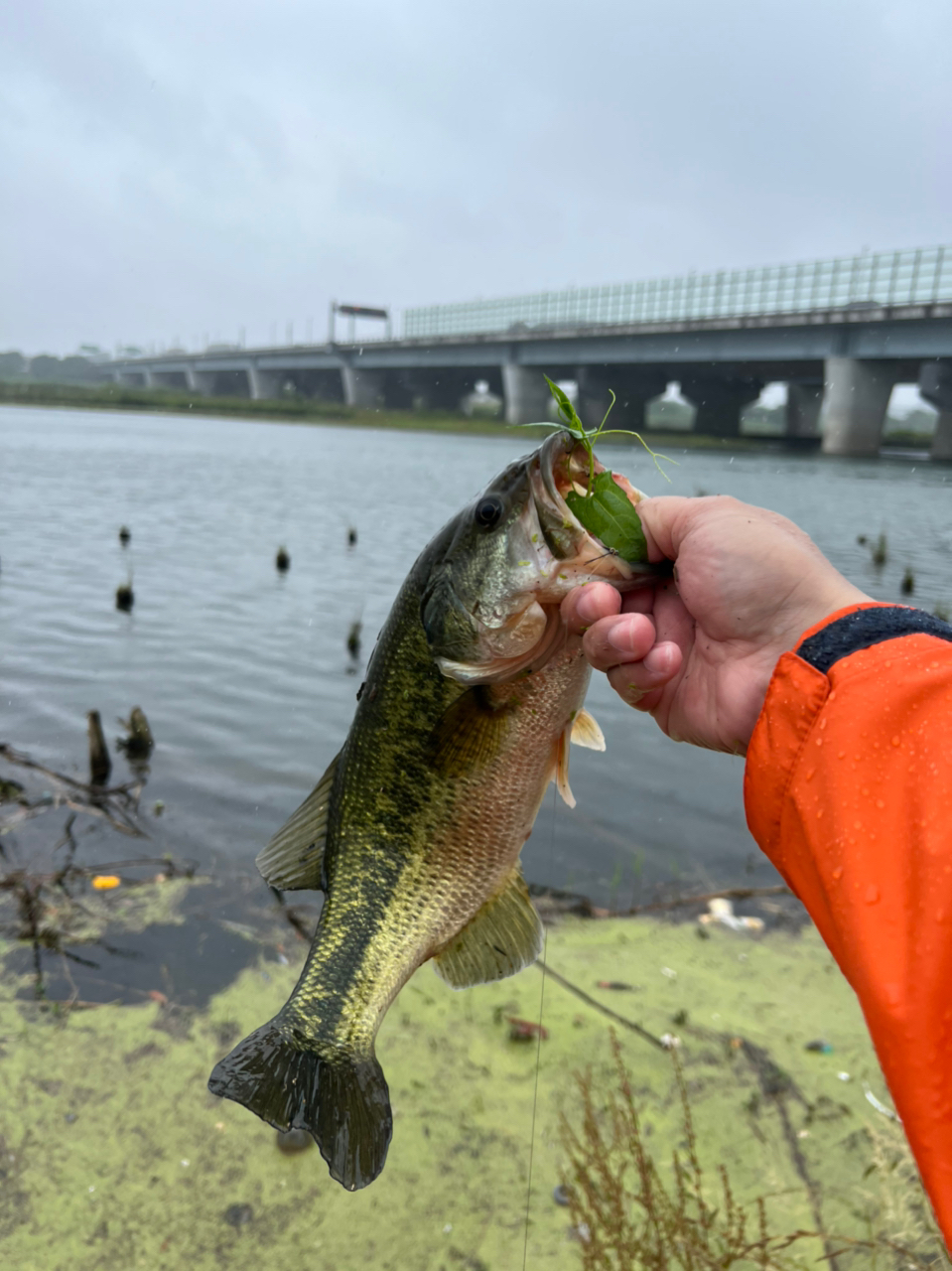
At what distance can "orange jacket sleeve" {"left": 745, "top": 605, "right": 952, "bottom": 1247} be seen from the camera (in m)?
1.28

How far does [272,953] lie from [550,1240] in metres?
2.41

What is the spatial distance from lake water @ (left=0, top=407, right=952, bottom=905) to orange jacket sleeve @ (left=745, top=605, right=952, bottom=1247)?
2.98 m

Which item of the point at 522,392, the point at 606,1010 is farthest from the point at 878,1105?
the point at 522,392

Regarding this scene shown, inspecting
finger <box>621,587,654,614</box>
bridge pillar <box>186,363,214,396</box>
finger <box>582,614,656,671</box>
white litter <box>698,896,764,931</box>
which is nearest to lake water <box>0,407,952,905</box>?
white litter <box>698,896,764,931</box>

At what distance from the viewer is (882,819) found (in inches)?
58.7

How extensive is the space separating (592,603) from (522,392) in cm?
2067

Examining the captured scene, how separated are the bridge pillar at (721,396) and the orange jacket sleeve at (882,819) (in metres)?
24.1

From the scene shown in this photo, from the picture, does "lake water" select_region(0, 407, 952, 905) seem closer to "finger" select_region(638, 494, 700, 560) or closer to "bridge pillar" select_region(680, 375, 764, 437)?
"bridge pillar" select_region(680, 375, 764, 437)

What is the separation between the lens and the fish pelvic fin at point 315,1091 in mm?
1869

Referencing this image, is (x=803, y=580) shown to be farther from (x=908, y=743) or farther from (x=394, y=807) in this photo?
(x=394, y=807)

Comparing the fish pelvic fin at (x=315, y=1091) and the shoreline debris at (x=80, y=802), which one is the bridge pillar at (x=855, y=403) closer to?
the shoreline debris at (x=80, y=802)

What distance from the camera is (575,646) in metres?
2.16

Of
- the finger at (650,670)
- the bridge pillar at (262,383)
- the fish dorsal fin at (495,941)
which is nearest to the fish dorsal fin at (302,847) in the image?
the fish dorsal fin at (495,941)

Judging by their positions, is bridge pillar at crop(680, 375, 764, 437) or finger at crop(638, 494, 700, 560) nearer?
finger at crop(638, 494, 700, 560)
